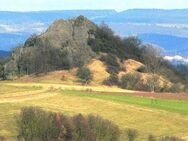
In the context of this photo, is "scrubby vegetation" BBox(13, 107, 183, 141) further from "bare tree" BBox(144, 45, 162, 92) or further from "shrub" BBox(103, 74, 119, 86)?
"bare tree" BBox(144, 45, 162, 92)

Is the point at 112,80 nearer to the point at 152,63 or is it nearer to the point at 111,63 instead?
the point at 111,63

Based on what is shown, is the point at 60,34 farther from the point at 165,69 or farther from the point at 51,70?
the point at 165,69

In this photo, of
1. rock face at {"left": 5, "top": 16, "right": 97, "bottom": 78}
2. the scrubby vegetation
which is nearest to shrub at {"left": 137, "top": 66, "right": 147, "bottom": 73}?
rock face at {"left": 5, "top": 16, "right": 97, "bottom": 78}

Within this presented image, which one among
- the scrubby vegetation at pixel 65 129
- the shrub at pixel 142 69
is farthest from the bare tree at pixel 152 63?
the scrubby vegetation at pixel 65 129

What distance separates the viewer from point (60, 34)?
4348 inches

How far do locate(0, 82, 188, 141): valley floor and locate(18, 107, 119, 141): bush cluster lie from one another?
244 centimetres

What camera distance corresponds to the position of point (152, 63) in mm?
111125

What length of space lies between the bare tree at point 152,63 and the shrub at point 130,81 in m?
2.08

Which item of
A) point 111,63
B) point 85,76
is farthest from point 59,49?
point 85,76

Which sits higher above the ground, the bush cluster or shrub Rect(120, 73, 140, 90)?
the bush cluster

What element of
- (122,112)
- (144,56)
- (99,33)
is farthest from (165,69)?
(122,112)

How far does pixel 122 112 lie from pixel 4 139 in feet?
60.3

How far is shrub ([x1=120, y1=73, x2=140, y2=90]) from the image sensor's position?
94562 millimetres

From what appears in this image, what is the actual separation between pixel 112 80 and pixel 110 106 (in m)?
36.3
